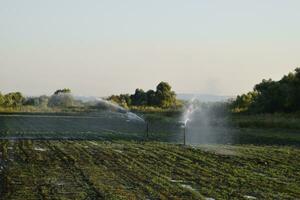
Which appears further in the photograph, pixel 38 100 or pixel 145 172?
pixel 38 100

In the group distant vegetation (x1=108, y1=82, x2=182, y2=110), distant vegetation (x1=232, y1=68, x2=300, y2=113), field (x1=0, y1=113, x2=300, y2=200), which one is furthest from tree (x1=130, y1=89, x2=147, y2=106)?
field (x1=0, y1=113, x2=300, y2=200)

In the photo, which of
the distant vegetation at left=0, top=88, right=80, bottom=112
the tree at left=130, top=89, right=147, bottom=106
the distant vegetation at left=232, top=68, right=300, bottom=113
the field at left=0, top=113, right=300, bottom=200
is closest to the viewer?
the field at left=0, top=113, right=300, bottom=200

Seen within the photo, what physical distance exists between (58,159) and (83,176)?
449 centimetres

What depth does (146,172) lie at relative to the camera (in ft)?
52.7

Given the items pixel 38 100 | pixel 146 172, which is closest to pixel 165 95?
pixel 38 100

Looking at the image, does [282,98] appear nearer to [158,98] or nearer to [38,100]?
[158,98]

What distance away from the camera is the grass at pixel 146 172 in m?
12.7

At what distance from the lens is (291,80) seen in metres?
65.5

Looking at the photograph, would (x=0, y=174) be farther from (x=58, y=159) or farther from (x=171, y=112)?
(x=171, y=112)

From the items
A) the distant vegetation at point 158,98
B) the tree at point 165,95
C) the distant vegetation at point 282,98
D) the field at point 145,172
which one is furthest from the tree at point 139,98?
the field at point 145,172

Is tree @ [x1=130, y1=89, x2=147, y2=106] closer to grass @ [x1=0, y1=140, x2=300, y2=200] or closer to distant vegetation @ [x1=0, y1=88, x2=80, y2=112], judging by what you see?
distant vegetation @ [x1=0, y1=88, x2=80, y2=112]

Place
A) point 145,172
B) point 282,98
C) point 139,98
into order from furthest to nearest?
point 139,98, point 282,98, point 145,172

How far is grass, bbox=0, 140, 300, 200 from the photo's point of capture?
41.7 ft

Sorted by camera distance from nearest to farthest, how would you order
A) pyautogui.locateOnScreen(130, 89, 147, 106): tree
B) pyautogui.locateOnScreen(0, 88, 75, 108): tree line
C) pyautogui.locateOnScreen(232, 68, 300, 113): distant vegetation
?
pyautogui.locateOnScreen(232, 68, 300, 113): distant vegetation
pyautogui.locateOnScreen(0, 88, 75, 108): tree line
pyautogui.locateOnScreen(130, 89, 147, 106): tree
